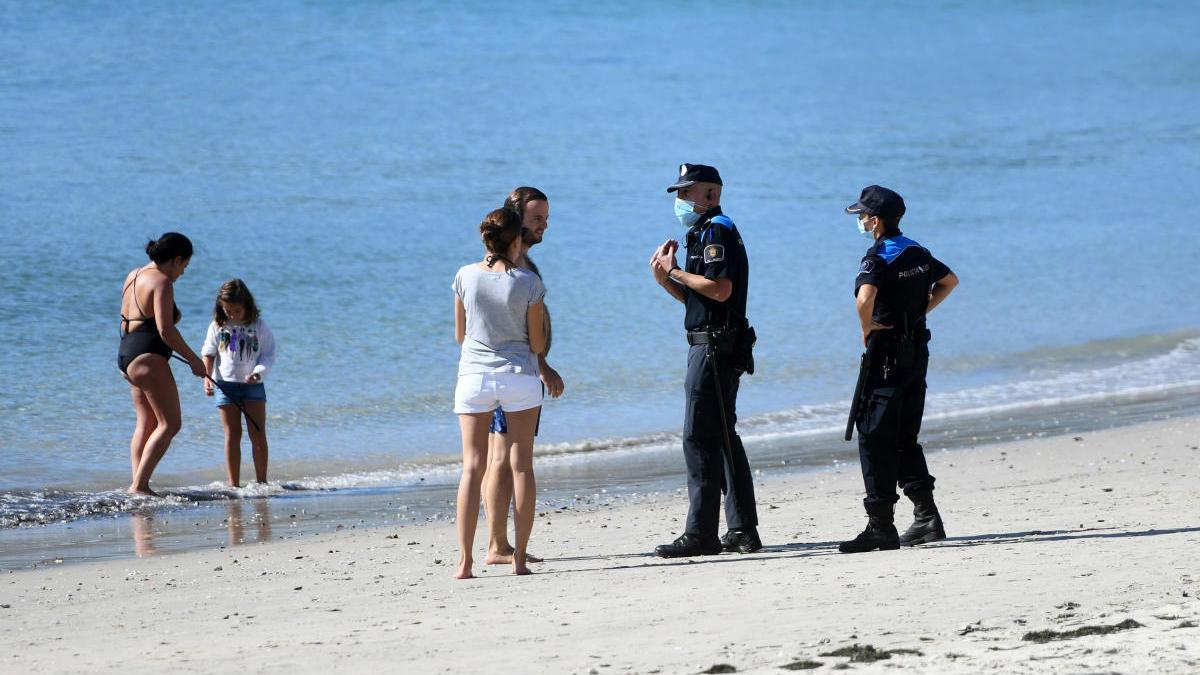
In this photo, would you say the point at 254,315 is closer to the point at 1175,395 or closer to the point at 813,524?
the point at 813,524

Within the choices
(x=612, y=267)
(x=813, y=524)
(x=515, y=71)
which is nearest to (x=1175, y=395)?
(x=813, y=524)

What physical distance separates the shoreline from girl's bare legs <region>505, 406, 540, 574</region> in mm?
2045

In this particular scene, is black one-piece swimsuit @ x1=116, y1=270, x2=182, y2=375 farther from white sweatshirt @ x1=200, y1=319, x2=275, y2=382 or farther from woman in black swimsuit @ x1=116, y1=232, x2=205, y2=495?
white sweatshirt @ x1=200, y1=319, x2=275, y2=382

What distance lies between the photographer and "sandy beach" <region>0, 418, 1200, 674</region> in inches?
186

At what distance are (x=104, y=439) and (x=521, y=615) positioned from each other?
7371 mm

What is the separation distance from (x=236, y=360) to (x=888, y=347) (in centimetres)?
463

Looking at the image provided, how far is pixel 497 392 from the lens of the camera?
6051 mm

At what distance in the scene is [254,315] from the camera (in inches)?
379

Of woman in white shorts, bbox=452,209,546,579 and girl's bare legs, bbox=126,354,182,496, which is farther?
girl's bare legs, bbox=126,354,182,496

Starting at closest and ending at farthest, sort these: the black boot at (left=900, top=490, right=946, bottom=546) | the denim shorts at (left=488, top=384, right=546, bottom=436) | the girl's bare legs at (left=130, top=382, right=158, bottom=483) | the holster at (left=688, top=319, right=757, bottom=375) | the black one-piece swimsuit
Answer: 1. the denim shorts at (left=488, top=384, right=546, bottom=436)
2. the holster at (left=688, top=319, right=757, bottom=375)
3. the black boot at (left=900, top=490, right=946, bottom=546)
4. the black one-piece swimsuit
5. the girl's bare legs at (left=130, top=382, right=158, bottom=483)

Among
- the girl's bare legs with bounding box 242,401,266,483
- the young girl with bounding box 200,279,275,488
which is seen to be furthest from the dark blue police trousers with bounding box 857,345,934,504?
the girl's bare legs with bounding box 242,401,266,483

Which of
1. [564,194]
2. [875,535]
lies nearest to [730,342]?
[875,535]

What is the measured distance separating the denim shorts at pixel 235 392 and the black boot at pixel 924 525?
14.7 feet

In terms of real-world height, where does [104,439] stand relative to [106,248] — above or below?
below
